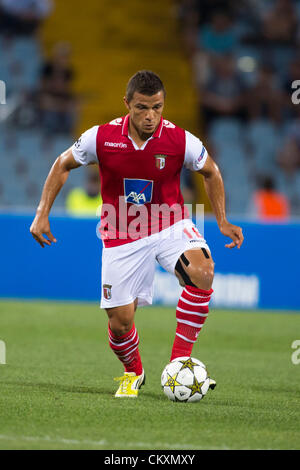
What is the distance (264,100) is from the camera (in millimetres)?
16953

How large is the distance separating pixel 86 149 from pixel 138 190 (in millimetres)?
438

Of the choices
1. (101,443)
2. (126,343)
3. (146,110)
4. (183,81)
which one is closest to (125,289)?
(126,343)

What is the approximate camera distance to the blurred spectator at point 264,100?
16.9m

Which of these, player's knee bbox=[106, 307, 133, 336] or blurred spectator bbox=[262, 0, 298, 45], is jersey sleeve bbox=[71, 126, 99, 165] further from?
blurred spectator bbox=[262, 0, 298, 45]

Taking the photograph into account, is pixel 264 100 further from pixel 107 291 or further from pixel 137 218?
pixel 107 291

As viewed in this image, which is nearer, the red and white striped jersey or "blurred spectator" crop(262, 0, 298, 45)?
the red and white striped jersey

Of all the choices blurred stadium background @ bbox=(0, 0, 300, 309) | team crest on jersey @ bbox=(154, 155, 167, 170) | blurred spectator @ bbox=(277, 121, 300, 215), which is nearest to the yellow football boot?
team crest on jersey @ bbox=(154, 155, 167, 170)

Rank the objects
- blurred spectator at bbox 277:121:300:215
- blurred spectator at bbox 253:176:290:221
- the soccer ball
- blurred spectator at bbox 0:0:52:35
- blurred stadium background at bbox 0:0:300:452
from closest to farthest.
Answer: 1. blurred stadium background at bbox 0:0:300:452
2. the soccer ball
3. blurred spectator at bbox 253:176:290:221
4. blurred spectator at bbox 277:121:300:215
5. blurred spectator at bbox 0:0:52:35

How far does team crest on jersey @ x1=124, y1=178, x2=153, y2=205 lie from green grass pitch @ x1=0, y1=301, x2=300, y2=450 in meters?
1.30

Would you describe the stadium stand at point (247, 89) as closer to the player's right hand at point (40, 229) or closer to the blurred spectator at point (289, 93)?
the blurred spectator at point (289, 93)

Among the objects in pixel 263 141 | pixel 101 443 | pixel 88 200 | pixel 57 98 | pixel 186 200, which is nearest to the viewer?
pixel 101 443

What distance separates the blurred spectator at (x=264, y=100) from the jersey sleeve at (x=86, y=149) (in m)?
11.1

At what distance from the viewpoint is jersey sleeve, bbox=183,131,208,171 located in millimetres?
6141

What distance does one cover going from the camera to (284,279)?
12016mm
